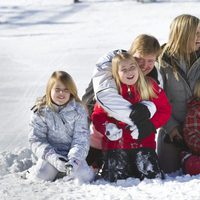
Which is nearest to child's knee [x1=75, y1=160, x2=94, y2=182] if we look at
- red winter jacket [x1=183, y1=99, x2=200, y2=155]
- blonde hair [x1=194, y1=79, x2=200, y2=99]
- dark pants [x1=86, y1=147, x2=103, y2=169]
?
dark pants [x1=86, y1=147, x2=103, y2=169]

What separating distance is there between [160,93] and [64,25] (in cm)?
1411

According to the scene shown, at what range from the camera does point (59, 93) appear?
4586 millimetres

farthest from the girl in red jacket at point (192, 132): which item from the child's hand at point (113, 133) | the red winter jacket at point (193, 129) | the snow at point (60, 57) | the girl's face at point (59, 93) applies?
the girl's face at point (59, 93)

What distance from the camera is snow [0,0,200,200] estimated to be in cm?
415

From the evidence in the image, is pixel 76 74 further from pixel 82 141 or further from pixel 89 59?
pixel 82 141

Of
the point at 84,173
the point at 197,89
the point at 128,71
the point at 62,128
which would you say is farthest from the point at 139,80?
the point at 84,173

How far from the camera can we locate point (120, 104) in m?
4.43

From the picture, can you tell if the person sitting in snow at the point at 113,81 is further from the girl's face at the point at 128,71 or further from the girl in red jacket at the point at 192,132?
the girl in red jacket at the point at 192,132

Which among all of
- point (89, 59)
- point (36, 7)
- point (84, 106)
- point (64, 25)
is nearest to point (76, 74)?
point (89, 59)

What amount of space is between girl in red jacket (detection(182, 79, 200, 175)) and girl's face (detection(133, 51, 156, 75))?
0.50 m

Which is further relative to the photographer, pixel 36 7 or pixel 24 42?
pixel 36 7

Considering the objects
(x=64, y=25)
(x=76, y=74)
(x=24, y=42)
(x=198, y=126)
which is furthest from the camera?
(x=64, y=25)

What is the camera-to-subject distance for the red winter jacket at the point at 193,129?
4754 millimetres

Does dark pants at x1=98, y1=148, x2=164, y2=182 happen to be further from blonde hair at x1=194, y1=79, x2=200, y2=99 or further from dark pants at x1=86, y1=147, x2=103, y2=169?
blonde hair at x1=194, y1=79, x2=200, y2=99
